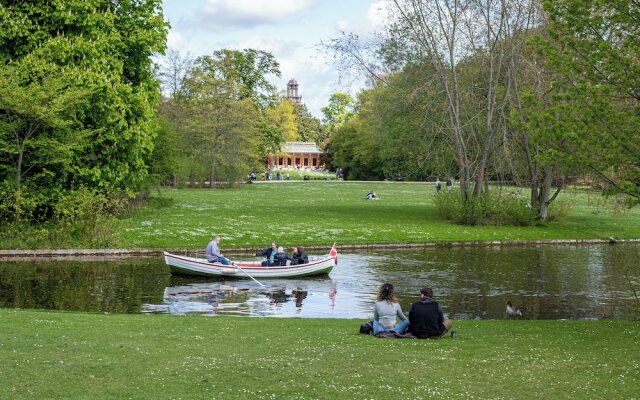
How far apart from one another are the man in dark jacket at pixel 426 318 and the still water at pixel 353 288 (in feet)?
19.5

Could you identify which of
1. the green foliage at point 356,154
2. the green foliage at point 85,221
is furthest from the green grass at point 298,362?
the green foliage at point 356,154

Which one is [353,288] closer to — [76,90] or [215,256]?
[215,256]

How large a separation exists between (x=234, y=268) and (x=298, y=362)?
1600 cm

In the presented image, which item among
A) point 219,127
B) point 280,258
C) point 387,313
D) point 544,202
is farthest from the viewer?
point 219,127

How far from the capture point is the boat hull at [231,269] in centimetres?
2806

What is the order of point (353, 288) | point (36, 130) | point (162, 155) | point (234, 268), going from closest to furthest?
point (353, 288), point (234, 268), point (36, 130), point (162, 155)

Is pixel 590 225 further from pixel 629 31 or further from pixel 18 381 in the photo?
pixel 18 381

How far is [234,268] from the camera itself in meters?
28.0

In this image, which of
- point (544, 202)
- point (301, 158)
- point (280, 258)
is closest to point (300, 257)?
point (280, 258)

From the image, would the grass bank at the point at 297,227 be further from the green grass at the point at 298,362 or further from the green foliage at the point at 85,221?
the green grass at the point at 298,362

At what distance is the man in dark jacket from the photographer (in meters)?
15.0

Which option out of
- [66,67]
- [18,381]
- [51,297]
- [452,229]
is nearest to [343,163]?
[452,229]

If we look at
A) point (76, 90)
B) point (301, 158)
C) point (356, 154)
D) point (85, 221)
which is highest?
point (301, 158)

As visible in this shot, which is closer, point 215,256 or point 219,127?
point 215,256
